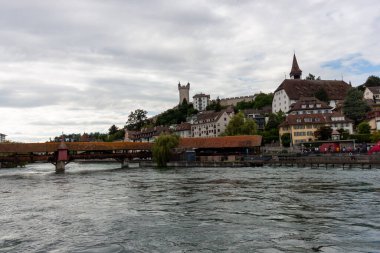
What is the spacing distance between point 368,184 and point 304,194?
6.08 meters

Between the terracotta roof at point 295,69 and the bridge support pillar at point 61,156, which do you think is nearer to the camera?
the bridge support pillar at point 61,156

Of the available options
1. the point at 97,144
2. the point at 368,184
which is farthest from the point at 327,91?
the point at 368,184

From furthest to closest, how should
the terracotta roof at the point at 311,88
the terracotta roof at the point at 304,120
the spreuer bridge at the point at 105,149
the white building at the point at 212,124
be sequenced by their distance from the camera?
the white building at the point at 212,124 < the terracotta roof at the point at 311,88 < the terracotta roof at the point at 304,120 < the spreuer bridge at the point at 105,149

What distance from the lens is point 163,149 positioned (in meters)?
55.2

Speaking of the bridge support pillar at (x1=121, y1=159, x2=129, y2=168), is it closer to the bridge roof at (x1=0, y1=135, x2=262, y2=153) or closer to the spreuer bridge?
the spreuer bridge

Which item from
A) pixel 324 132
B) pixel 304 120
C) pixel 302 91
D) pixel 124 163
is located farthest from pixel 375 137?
pixel 302 91

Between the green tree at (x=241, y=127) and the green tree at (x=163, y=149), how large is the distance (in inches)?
678

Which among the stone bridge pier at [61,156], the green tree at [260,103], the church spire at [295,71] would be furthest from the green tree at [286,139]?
the church spire at [295,71]

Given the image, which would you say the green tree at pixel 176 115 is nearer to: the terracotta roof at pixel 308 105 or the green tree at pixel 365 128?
the terracotta roof at pixel 308 105

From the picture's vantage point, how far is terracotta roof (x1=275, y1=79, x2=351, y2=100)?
8856cm

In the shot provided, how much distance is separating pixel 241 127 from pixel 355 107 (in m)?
21.6

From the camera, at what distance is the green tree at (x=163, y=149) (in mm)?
55250

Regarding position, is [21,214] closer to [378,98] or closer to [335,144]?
[335,144]

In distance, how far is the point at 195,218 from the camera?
46.8 ft
